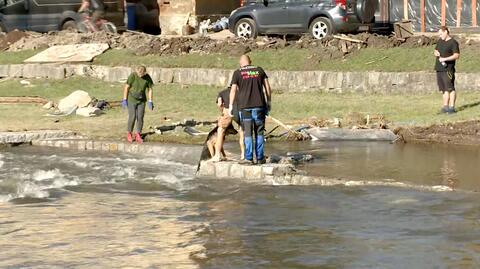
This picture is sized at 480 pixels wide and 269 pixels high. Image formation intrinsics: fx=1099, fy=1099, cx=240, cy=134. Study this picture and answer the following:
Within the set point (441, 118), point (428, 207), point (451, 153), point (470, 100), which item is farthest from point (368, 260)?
point (470, 100)

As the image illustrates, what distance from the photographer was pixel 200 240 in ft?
43.5

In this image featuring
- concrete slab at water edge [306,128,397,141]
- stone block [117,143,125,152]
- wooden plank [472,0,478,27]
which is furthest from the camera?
wooden plank [472,0,478,27]

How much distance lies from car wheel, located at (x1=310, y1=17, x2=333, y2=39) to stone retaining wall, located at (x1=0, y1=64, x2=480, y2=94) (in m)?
4.02

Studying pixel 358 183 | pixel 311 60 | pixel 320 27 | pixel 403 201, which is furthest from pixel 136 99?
pixel 320 27

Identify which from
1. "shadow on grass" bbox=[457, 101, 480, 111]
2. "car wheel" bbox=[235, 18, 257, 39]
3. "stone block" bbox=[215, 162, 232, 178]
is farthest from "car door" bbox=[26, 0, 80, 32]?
"stone block" bbox=[215, 162, 232, 178]

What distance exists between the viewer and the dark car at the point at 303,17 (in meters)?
30.6

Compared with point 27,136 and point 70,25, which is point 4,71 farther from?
point 27,136

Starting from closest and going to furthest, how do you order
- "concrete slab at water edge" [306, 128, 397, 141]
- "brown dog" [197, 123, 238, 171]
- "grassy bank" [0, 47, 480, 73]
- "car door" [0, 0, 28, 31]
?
"brown dog" [197, 123, 238, 171] < "concrete slab at water edge" [306, 128, 397, 141] < "grassy bank" [0, 47, 480, 73] < "car door" [0, 0, 28, 31]

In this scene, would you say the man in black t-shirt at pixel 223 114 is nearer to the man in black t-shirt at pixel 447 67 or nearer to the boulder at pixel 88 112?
the man in black t-shirt at pixel 447 67

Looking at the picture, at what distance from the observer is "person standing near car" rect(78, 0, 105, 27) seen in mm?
36031

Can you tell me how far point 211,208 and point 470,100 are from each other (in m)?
9.51

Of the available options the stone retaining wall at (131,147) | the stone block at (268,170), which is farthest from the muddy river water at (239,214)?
the stone block at (268,170)

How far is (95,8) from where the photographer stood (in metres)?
36.8

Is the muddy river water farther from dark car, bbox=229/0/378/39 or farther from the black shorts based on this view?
dark car, bbox=229/0/378/39
